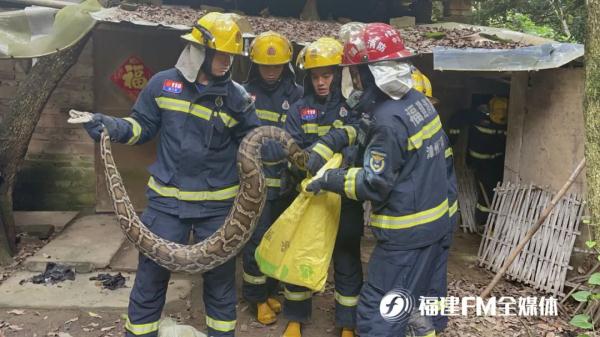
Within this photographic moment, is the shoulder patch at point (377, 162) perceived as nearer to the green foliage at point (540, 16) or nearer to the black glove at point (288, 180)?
the black glove at point (288, 180)

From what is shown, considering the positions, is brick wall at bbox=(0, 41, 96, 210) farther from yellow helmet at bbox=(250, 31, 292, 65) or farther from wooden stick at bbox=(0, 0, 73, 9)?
yellow helmet at bbox=(250, 31, 292, 65)

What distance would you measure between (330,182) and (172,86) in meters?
1.40

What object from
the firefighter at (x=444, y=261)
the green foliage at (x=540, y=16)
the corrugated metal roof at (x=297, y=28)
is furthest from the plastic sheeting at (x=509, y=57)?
the green foliage at (x=540, y=16)

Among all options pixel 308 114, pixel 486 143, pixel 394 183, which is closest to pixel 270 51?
pixel 308 114

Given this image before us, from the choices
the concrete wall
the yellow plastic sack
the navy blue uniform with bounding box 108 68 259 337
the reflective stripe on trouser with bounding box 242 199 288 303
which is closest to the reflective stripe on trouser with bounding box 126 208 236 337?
the navy blue uniform with bounding box 108 68 259 337

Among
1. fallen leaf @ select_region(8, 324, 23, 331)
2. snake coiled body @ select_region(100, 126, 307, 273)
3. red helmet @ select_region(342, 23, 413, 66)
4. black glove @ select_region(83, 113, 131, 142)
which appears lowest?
fallen leaf @ select_region(8, 324, 23, 331)

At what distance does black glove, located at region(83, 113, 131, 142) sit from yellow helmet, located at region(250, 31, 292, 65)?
67.1 inches

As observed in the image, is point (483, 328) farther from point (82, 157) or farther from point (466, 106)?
point (82, 157)

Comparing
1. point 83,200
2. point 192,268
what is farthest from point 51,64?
point 192,268

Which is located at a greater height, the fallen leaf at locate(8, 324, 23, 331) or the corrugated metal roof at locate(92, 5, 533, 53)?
the corrugated metal roof at locate(92, 5, 533, 53)

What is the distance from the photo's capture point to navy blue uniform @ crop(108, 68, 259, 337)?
3.86 meters

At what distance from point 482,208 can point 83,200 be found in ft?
20.4

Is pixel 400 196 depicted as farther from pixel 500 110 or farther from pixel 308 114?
pixel 500 110

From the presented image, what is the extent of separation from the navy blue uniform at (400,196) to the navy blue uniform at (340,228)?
1.96ft
